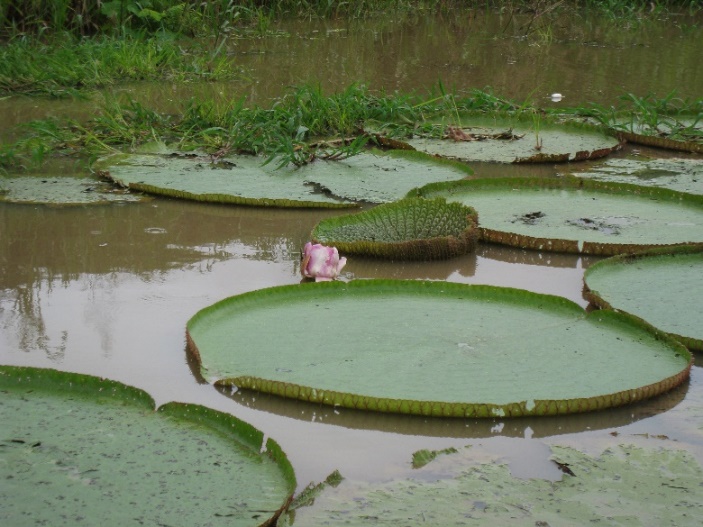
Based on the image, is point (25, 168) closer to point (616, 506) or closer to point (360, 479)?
point (360, 479)

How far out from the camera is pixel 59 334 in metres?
2.77

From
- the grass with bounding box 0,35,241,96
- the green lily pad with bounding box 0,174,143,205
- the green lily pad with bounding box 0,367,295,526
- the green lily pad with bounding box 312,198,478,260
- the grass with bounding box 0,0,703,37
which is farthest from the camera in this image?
the grass with bounding box 0,0,703,37

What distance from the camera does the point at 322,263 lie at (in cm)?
312

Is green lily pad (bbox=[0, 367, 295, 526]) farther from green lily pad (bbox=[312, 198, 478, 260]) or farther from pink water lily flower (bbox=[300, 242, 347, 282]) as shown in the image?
green lily pad (bbox=[312, 198, 478, 260])

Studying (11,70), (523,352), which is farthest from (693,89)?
(523,352)

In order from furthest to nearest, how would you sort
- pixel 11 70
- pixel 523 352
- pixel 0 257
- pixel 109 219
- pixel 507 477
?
pixel 11 70 < pixel 109 219 < pixel 0 257 < pixel 523 352 < pixel 507 477

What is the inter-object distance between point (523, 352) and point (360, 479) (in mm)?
661

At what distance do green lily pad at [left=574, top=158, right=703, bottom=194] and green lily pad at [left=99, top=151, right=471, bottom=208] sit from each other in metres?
0.63

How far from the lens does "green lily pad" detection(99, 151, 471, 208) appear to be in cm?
395

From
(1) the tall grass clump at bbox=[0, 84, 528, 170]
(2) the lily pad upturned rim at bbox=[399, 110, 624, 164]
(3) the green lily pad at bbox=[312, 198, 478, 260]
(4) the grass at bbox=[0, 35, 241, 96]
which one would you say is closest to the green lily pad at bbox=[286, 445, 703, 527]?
(3) the green lily pad at bbox=[312, 198, 478, 260]

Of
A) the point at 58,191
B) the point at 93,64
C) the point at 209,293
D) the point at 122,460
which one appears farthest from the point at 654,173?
the point at 93,64

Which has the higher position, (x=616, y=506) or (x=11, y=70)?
(x=11, y=70)

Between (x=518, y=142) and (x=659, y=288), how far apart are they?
2.01 metres

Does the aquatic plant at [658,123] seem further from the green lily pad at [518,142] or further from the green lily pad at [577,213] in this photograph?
the green lily pad at [577,213]
